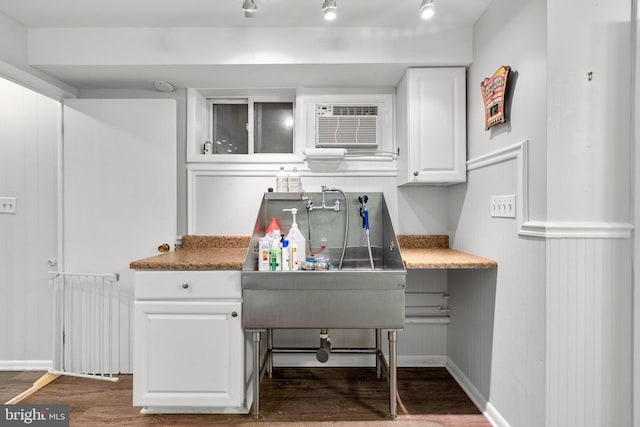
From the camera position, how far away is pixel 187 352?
1674 millimetres

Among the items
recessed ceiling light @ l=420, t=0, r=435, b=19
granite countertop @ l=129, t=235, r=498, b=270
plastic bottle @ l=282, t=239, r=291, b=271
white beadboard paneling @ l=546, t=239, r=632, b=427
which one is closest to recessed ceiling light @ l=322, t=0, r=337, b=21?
recessed ceiling light @ l=420, t=0, r=435, b=19

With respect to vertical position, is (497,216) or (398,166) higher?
(398,166)

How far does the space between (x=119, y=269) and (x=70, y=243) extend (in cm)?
37

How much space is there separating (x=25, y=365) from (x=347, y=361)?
2.24 metres

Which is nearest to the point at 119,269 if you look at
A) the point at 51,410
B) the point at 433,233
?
the point at 51,410

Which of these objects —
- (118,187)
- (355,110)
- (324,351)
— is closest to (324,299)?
(324,351)

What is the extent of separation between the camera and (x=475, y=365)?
192 centimetres

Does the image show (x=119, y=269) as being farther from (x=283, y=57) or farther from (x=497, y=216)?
(x=497, y=216)

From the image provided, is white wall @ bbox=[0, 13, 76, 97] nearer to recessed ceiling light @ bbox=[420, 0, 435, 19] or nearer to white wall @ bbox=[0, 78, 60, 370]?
white wall @ bbox=[0, 78, 60, 370]

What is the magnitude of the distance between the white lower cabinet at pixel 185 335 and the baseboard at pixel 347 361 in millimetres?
696

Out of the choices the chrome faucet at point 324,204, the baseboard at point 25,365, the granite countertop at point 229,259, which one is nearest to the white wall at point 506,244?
the granite countertop at point 229,259

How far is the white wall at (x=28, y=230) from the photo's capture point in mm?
2258

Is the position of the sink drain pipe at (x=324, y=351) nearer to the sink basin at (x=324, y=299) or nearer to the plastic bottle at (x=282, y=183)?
the sink basin at (x=324, y=299)

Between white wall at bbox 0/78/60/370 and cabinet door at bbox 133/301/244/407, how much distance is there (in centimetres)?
119
